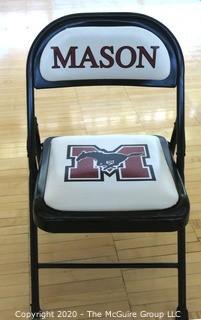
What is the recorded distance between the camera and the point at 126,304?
4.66 feet

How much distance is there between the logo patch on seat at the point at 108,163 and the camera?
1.20 m

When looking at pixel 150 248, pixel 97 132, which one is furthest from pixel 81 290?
pixel 97 132

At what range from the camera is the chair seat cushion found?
1.11 m

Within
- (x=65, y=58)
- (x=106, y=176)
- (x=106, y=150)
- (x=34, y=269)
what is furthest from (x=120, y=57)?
(x=34, y=269)

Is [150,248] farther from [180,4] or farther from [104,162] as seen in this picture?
[180,4]

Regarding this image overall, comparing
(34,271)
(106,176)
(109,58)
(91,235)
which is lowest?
(91,235)

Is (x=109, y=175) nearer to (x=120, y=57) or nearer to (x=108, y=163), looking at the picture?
(x=108, y=163)

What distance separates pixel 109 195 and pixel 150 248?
551 mm

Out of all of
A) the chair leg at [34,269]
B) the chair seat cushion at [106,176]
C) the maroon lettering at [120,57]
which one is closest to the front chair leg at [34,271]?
the chair leg at [34,269]

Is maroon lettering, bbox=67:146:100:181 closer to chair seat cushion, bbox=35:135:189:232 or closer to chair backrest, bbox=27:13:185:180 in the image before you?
chair seat cushion, bbox=35:135:189:232

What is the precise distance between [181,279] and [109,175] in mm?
365

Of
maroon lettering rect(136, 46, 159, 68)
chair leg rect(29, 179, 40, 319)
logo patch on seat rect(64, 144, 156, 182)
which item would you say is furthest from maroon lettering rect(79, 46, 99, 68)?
chair leg rect(29, 179, 40, 319)

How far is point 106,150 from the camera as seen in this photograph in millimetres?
1337

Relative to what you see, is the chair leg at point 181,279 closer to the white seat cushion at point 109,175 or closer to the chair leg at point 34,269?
the white seat cushion at point 109,175
